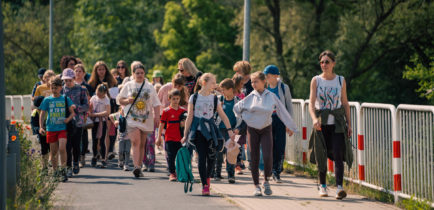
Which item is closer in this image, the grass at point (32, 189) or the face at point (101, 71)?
the grass at point (32, 189)

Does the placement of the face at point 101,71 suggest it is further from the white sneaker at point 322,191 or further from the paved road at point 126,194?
the white sneaker at point 322,191

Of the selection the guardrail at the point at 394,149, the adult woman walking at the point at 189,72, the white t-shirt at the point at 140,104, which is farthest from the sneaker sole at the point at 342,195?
the adult woman walking at the point at 189,72

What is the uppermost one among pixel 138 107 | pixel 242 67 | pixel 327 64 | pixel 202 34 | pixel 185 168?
pixel 202 34

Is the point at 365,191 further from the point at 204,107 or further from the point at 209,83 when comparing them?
the point at 209,83

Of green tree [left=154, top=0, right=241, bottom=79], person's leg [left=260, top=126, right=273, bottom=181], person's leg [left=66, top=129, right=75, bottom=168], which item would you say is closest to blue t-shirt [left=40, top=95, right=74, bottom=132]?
person's leg [left=66, top=129, right=75, bottom=168]

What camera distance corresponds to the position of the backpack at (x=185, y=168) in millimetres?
9414

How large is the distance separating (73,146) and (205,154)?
291 cm

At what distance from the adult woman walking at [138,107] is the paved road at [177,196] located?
1.66 feet

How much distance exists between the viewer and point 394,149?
29.2 ft

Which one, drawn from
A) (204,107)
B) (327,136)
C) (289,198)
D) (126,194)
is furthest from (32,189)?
(327,136)

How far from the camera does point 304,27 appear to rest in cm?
3653

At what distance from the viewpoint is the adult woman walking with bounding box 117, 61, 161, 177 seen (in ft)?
36.8

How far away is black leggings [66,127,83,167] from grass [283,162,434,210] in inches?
143

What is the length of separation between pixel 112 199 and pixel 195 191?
1.32 metres
